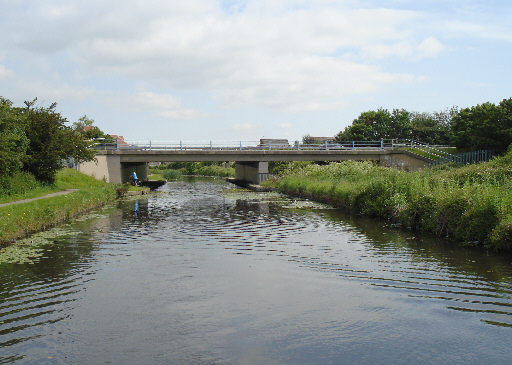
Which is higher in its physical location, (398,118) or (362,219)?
(398,118)

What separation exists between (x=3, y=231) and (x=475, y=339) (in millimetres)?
14993

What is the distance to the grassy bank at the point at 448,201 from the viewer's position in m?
15.9

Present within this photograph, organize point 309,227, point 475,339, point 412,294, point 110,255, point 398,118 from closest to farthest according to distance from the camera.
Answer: point 475,339 → point 412,294 → point 110,255 → point 309,227 → point 398,118

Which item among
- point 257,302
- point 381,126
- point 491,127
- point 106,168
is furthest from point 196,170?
point 257,302

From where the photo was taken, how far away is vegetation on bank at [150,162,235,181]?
91.6 m

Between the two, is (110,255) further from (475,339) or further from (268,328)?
(475,339)

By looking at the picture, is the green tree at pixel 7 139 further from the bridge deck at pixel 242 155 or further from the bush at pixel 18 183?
the bridge deck at pixel 242 155

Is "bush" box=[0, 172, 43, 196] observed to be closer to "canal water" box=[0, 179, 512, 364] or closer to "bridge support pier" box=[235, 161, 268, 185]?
"canal water" box=[0, 179, 512, 364]

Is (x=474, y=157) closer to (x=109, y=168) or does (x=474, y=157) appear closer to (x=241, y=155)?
(x=241, y=155)

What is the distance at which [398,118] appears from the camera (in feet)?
271

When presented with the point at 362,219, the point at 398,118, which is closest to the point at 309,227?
the point at 362,219

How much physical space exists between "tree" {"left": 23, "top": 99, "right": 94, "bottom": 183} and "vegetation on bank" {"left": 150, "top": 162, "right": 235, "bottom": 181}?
5577 cm

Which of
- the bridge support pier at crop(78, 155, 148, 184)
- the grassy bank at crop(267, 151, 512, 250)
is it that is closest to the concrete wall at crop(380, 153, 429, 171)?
the grassy bank at crop(267, 151, 512, 250)

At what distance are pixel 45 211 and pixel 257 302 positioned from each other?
45.9 feet
